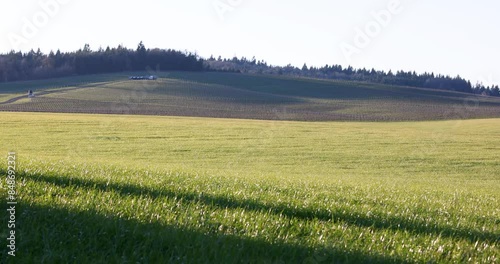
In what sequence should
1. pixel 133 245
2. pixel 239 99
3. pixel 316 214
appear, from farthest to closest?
pixel 239 99
pixel 316 214
pixel 133 245

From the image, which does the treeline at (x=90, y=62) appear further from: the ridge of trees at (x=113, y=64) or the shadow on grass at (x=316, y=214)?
the shadow on grass at (x=316, y=214)

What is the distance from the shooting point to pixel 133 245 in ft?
14.6

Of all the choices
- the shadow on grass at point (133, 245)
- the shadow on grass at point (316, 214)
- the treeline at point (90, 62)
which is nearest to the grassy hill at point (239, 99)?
the treeline at point (90, 62)

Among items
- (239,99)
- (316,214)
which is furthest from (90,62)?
(316,214)

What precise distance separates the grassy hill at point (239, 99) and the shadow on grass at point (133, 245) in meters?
63.3

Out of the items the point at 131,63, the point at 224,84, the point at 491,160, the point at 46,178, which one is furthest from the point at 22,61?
the point at 46,178

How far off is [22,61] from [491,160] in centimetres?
10429

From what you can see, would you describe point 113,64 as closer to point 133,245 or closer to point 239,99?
point 239,99

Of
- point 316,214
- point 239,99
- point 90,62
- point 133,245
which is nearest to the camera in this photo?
point 133,245

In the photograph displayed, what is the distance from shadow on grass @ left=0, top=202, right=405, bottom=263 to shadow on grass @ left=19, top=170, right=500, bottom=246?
5.19 ft

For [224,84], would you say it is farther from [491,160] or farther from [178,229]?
[178,229]

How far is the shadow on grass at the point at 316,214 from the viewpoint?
20.4 ft

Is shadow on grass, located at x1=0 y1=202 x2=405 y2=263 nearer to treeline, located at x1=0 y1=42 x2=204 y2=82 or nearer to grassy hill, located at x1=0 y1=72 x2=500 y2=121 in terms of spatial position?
grassy hill, located at x1=0 y1=72 x2=500 y2=121

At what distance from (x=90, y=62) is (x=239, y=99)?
153ft
